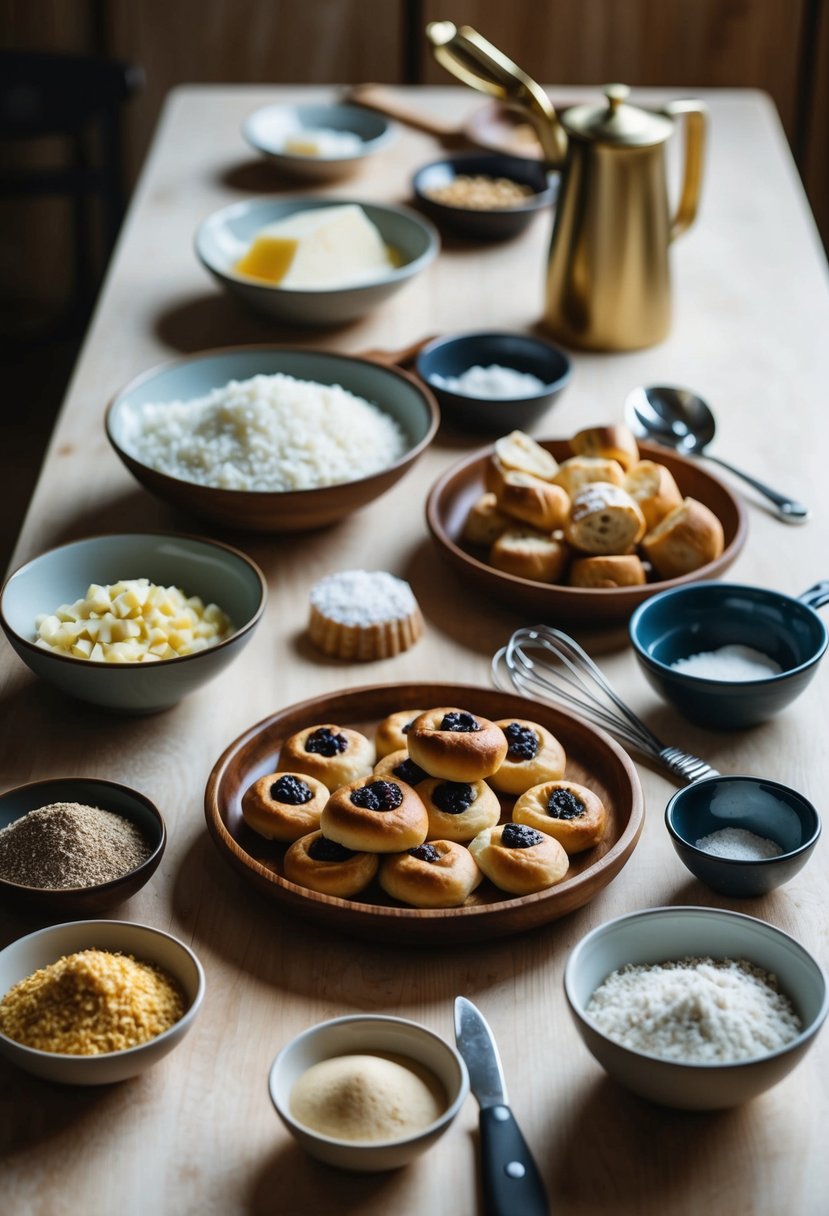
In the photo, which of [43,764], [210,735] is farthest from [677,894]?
[43,764]

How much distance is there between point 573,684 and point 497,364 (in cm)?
66

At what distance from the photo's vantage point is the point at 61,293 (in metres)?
3.90

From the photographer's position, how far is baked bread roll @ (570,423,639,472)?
4.86 feet

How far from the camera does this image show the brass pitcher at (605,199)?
5.71 feet

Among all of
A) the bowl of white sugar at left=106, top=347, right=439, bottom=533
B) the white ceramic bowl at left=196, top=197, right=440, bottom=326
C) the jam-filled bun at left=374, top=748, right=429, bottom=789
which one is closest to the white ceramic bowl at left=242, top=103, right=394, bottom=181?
the white ceramic bowl at left=196, top=197, right=440, bottom=326

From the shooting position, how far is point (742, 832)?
105 cm

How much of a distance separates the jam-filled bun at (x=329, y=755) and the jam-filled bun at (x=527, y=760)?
11 cm

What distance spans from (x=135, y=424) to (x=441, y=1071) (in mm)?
953

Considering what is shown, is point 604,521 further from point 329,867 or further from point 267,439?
point 329,867

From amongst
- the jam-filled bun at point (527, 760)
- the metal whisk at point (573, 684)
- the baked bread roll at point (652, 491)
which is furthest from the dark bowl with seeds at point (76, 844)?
the baked bread roll at point (652, 491)

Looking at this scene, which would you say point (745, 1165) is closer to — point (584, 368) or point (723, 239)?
point (584, 368)

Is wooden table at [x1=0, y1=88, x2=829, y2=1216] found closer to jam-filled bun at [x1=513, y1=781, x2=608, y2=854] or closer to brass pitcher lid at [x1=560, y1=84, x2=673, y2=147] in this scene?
jam-filled bun at [x1=513, y1=781, x2=608, y2=854]

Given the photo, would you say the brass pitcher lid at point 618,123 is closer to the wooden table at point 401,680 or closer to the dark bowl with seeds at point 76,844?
the wooden table at point 401,680

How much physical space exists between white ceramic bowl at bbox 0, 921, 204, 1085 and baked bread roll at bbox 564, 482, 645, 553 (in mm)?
625
